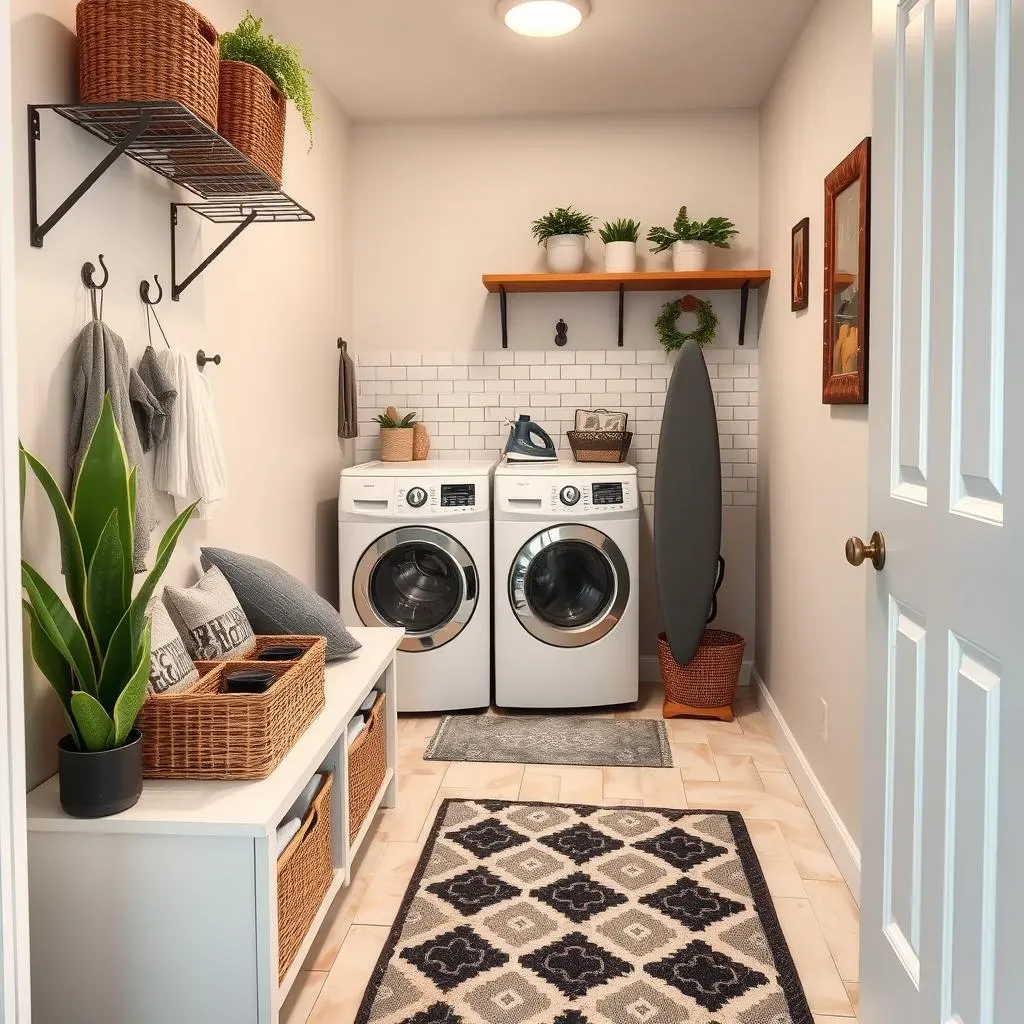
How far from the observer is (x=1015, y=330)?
1.10 m

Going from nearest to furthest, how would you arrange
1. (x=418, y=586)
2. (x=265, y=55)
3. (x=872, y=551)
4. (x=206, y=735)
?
(x=872, y=551) → (x=206, y=735) → (x=265, y=55) → (x=418, y=586)

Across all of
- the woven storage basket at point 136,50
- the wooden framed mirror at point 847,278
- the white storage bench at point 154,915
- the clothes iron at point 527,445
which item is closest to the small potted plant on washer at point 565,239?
the clothes iron at point 527,445

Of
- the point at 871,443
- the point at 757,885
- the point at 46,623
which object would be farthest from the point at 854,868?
the point at 46,623

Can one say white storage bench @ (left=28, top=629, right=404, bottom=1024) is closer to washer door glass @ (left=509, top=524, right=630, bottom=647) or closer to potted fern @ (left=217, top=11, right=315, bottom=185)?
potted fern @ (left=217, top=11, right=315, bottom=185)

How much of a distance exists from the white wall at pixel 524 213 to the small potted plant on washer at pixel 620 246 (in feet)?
0.58

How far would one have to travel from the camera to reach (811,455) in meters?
3.07

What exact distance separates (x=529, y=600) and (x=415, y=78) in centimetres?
202

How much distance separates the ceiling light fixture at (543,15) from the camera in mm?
2986

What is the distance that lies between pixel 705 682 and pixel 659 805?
0.91 meters

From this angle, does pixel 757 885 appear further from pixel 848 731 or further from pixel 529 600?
pixel 529 600

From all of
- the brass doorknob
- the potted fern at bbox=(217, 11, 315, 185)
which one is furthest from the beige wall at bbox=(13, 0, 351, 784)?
the brass doorknob

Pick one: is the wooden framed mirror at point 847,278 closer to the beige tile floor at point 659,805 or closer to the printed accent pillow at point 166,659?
the beige tile floor at point 659,805

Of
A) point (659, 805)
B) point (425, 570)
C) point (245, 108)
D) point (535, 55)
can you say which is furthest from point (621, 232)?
point (659, 805)

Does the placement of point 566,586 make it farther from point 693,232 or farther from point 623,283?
point 693,232
